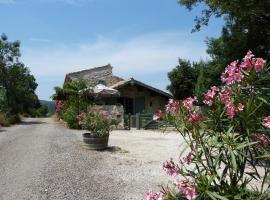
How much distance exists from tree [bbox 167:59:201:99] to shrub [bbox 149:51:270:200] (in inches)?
1362

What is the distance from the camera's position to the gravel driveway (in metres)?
7.21

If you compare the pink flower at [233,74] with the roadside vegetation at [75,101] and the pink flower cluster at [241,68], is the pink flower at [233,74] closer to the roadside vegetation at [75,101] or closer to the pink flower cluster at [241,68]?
the pink flower cluster at [241,68]

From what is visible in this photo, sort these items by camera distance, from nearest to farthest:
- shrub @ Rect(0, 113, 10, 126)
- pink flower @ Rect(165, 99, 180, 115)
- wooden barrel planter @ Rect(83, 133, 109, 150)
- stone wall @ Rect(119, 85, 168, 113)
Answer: pink flower @ Rect(165, 99, 180, 115) < wooden barrel planter @ Rect(83, 133, 109, 150) < shrub @ Rect(0, 113, 10, 126) < stone wall @ Rect(119, 85, 168, 113)

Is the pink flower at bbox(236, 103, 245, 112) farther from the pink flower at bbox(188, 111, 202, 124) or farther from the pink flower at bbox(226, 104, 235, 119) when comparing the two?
the pink flower at bbox(188, 111, 202, 124)

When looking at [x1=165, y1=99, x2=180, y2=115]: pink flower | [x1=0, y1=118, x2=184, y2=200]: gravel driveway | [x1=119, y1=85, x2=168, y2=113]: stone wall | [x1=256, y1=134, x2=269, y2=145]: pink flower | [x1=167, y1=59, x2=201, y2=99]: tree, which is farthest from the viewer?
[x1=167, y1=59, x2=201, y2=99]: tree

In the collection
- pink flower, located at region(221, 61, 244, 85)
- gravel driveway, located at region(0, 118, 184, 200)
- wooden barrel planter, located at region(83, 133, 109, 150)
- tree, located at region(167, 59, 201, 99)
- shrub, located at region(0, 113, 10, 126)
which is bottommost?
gravel driveway, located at region(0, 118, 184, 200)

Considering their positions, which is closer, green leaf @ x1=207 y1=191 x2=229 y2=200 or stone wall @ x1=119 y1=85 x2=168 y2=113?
green leaf @ x1=207 y1=191 x2=229 y2=200

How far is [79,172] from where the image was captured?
30.1 feet

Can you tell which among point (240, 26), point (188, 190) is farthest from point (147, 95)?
point (188, 190)

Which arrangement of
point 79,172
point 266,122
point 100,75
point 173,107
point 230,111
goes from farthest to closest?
point 100,75, point 79,172, point 173,107, point 230,111, point 266,122

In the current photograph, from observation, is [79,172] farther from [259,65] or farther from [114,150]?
[259,65]

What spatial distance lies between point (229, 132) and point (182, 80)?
35.5m

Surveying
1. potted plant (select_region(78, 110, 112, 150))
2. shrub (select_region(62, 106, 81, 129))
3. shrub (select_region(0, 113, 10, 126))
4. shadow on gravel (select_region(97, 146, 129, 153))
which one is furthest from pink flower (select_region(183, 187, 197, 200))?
shrub (select_region(0, 113, 10, 126))

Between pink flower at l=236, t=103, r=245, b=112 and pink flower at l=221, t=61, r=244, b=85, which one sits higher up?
pink flower at l=221, t=61, r=244, b=85
